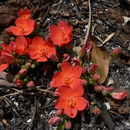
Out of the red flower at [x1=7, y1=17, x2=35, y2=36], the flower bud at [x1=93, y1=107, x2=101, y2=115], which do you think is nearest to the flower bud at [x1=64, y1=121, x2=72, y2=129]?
the flower bud at [x1=93, y1=107, x2=101, y2=115]

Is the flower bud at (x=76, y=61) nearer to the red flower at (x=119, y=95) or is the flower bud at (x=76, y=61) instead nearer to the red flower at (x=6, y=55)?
the red flower at (x=119, y=95)

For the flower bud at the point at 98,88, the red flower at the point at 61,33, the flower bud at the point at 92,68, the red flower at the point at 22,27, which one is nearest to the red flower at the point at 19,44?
the red flower at the point at 22,27

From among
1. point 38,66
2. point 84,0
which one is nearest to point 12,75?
point 38,66

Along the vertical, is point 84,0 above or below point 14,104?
above

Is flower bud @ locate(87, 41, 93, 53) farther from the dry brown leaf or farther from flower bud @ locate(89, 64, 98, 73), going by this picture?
flower bud @ locate(89, 64, 98, 73)

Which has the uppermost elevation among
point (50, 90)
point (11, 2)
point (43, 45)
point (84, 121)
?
point (11, 2)

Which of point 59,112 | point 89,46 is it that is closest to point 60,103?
point 59,112

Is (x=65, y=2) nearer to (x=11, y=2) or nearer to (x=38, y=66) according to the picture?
(x=11, y=2)
